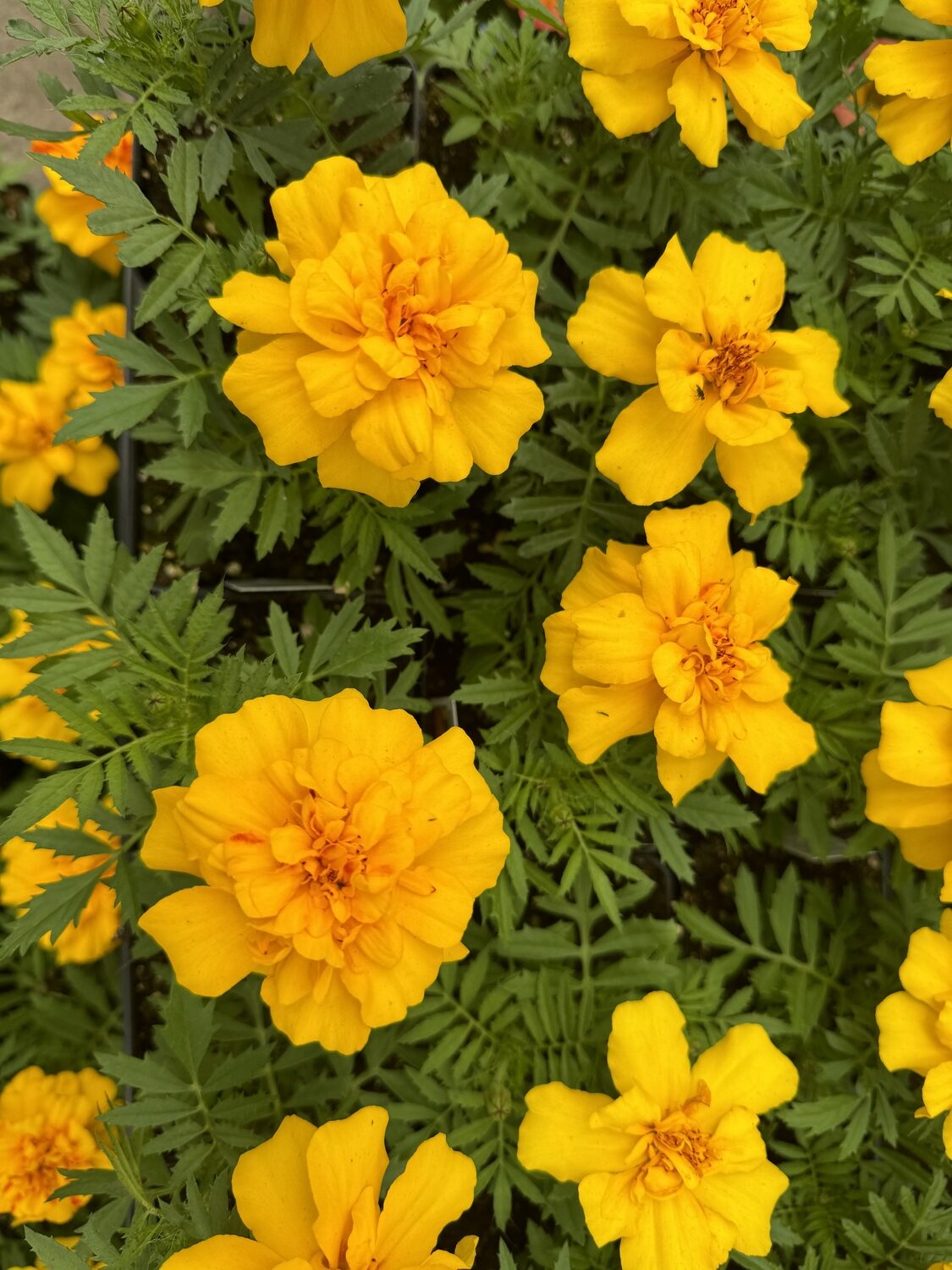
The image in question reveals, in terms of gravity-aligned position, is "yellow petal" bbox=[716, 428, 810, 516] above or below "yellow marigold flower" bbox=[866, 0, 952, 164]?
below

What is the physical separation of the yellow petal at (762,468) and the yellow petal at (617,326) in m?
0.11

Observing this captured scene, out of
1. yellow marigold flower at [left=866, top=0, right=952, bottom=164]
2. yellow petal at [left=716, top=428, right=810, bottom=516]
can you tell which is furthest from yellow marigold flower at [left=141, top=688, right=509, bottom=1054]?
yellow marigold flower at [left=866, top=0, right=952, bottom=164]

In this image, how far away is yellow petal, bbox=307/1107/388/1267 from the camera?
657 millimetres

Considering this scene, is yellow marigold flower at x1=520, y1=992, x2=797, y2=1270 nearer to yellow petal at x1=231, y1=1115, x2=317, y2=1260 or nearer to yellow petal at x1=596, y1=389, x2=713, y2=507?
yellow petal at x1=231, y1=1115, x2=317, y2=1260

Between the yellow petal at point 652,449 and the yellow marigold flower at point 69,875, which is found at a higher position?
the yellow petal at point 652,449

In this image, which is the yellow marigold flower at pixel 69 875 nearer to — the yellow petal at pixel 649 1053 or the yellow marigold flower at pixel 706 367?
the yellow petal at pixel 649 1053

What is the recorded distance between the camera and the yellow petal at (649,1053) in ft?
2.73

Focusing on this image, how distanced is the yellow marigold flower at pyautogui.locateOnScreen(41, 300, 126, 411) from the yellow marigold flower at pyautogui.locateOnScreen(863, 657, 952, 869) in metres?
1.04

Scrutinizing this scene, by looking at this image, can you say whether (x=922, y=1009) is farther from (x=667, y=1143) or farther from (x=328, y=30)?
(x=328, y=30)

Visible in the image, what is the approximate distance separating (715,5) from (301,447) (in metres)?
0.49

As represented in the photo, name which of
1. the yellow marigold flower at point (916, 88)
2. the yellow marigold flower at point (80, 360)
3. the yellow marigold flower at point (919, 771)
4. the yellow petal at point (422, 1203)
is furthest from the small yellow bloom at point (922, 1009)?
the yellow marigold flower at point (80, 360)

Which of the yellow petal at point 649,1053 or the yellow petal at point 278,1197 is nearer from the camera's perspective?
the yellow petal at point 278,1197

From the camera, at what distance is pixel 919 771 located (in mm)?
796

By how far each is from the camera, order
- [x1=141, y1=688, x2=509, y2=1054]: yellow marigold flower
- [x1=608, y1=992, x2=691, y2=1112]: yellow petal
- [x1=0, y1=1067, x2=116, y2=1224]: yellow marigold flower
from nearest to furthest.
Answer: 1. [x1=141, y1=688, x2=509, y2=1054]: yellow marigold flower
2. [x1=608, y1=992, x2=691, y2=1112]: yellow petal
3. [x1=0, y1=1067, x2=116, y2=1224]: yellow marigold flower
